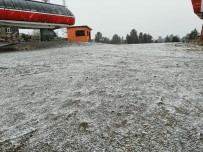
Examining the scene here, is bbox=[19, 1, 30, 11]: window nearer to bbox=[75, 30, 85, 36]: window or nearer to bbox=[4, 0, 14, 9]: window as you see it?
bbox=[4, 0, 14, 9]: window

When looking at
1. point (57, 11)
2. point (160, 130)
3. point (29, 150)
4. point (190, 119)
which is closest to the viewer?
point (29, 150)

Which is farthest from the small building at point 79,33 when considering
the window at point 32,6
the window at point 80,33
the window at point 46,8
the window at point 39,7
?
the window at point 32,6

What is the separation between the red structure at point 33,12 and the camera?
15703 mm

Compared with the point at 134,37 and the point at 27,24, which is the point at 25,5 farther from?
the point at 134,37

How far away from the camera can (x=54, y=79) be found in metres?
5.36

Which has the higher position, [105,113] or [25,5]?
[25,5]

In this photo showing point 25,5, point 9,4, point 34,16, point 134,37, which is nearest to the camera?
point 9,4

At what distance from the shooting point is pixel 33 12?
58.1 feet

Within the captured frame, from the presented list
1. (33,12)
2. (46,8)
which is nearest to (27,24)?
(33,12)

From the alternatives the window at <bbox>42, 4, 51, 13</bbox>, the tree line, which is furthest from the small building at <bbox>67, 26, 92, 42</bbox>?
the tree line

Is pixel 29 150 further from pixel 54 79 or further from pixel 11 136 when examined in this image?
pixel 54 79

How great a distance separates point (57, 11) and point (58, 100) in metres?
18.2

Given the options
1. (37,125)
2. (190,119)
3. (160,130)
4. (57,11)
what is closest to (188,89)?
(190,119)

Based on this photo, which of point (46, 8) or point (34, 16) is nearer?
point (34, 16)
